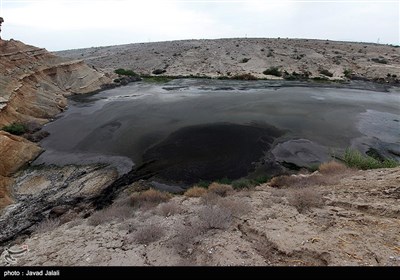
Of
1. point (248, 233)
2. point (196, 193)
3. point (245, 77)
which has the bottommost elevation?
point (196, 193)

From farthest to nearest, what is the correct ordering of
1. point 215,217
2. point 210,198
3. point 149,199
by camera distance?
1. point 149,199
2. point 210,198
3. point 215,217

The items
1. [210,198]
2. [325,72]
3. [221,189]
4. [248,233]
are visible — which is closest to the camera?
[248,233]

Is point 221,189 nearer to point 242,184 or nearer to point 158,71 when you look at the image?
point 242,184

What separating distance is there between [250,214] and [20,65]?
23.8 m

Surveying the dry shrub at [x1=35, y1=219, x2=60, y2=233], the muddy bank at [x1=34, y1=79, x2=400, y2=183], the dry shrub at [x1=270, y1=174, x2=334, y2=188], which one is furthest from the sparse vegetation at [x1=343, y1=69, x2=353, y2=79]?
the dry shrub at [x1=35, y1=219, x2=60, y2=233]

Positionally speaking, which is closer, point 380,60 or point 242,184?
point 242,184

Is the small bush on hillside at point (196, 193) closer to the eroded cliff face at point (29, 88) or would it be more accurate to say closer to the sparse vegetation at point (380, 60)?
the eroded cliff face at point (29, 88)

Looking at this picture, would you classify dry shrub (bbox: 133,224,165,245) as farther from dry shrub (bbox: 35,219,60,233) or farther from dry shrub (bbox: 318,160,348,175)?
dry shrub (bbox: 318,160,348,175)

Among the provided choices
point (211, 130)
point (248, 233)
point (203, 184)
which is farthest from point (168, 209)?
point (211, 130)

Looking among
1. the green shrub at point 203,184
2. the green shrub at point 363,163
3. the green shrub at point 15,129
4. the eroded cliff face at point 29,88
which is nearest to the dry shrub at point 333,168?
the green shrub at point 363,163

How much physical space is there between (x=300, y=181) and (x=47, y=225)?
841 centimetres

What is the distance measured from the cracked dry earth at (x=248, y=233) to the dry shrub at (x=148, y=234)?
1.1 inches

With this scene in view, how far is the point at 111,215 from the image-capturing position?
31.5 feet

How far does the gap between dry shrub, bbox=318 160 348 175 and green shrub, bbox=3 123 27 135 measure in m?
16.1
